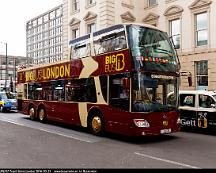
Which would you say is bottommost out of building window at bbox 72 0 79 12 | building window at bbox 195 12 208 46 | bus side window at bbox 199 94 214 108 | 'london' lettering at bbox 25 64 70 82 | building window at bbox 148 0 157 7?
bus side window at bbox 199 94 214 108

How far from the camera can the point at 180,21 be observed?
24.2 meters

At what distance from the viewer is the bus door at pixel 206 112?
1245 centimetres

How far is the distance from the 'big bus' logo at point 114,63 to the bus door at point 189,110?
413cm

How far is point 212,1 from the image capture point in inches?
862

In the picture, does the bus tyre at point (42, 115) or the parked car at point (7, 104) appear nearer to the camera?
the bus tyre at point (42, 115)

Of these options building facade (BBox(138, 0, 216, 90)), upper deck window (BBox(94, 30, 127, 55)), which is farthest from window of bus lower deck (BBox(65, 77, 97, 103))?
building facade (BBox(138, 0, 216, 90))

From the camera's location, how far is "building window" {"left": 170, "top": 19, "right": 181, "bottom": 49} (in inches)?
968

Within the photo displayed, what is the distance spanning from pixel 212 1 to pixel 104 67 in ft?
44.4

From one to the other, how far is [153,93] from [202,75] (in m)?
13.3

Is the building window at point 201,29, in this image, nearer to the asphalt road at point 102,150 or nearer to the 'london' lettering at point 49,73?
the asphalt road at point 102,150

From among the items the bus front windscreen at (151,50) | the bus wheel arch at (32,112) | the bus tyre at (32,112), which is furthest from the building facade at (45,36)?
the bus front windscreen at (151,50)

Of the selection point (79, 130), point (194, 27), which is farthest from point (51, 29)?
point (79, 130)

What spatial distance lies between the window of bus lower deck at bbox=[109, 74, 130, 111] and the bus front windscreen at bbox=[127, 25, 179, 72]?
2.21 ft

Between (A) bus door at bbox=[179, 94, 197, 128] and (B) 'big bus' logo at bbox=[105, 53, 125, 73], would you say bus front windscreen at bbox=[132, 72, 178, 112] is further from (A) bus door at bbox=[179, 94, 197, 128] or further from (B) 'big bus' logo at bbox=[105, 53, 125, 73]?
(A) bus door at bbox=[179, 94, 197, 128]
